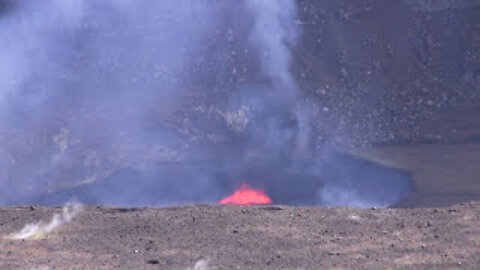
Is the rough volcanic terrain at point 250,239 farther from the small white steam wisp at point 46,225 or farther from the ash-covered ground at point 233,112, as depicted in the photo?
the small white steam wisp at point 46,225

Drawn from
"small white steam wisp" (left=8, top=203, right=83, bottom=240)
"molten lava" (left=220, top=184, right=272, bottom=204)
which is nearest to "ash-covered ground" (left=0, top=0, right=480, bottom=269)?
"small white steam wisp" (left=8, top=203, right=83, bottom=240)

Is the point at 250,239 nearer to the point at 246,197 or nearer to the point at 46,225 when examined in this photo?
the point at 46,225

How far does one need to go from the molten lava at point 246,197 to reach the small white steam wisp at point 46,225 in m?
6.59

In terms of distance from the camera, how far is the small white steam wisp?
18109mm

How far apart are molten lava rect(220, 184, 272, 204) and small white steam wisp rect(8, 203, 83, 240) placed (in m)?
6.59

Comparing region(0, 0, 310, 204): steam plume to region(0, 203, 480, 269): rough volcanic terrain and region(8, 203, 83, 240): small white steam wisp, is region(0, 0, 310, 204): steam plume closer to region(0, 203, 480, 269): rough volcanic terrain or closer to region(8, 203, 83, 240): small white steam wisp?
region(8, 203, 83, 240): small white steam wisp

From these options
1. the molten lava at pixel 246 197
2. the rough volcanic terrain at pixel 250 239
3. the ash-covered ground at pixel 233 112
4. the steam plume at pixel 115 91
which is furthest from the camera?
the steam plume at pixel 115 91

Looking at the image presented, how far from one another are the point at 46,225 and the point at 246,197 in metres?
7.99

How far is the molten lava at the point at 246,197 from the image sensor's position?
24547 millimetres

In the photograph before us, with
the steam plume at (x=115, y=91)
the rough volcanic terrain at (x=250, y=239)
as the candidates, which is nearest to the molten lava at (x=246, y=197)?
the steam plume at (x=115, y=91)

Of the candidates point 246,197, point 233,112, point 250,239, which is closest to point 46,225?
point 250,239

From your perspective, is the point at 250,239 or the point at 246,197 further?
the point at 246,197

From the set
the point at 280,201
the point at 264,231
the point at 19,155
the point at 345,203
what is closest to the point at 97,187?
the point at 19,155

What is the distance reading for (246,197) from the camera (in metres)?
24.9
